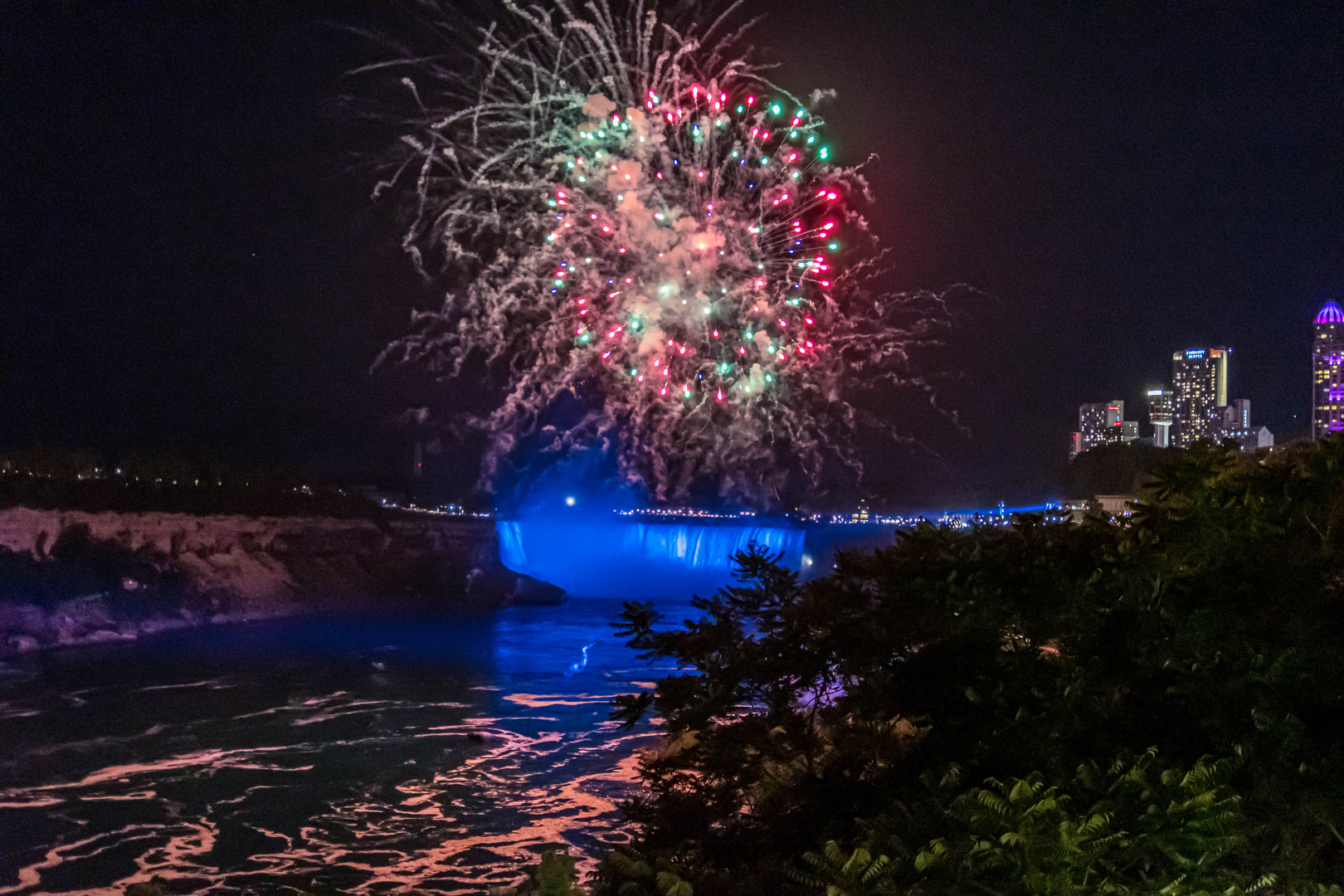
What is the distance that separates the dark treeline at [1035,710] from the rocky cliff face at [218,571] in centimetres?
3167

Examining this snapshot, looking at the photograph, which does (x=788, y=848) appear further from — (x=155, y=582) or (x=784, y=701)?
(x=155, y=582)

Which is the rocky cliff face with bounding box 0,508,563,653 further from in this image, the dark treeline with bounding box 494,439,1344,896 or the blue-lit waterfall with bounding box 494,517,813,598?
the dark treeline with bounding box 494,439,1344,896

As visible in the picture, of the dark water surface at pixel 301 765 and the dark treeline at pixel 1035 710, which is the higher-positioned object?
the dark treeline at pixel 1035 710

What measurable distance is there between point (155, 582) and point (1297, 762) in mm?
39817

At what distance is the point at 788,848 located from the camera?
6.15 meters

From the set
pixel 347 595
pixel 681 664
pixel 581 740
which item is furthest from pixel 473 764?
pixel 347 595

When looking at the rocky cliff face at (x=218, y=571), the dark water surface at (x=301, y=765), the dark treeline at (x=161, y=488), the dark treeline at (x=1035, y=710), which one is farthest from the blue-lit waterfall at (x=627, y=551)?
the dark treeline at (x=1035, y=710)

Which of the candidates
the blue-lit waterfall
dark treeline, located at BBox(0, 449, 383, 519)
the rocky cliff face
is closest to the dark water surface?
the rocky cliff face

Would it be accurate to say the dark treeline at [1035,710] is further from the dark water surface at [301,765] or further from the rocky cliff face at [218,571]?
the rocky cliff face at [218,571]

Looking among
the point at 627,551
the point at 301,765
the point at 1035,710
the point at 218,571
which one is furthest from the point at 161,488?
the point at 1035,710

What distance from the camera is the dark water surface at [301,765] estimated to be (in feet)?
44.1

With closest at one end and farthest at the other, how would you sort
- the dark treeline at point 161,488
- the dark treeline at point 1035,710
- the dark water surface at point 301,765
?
the dark treeline at point 1035,710 < the dark water surface at point 301,765 < the dark treeline at point 161,488

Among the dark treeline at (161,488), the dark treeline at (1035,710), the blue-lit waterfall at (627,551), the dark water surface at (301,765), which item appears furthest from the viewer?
the blue-lit waterfall at (627,551)

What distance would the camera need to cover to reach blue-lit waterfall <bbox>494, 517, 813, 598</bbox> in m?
57.8
